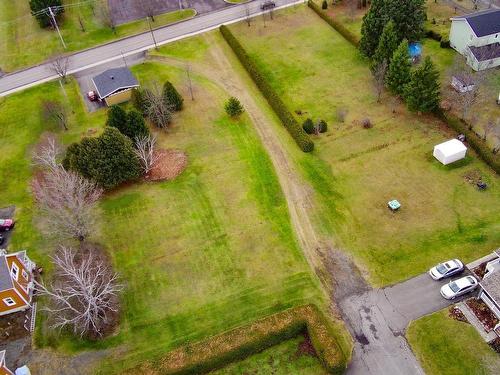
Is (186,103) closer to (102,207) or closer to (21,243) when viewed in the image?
(102,207)

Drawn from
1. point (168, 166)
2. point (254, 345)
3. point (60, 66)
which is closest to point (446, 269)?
point (254, 345)

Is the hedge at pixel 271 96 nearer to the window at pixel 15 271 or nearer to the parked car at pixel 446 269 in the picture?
the parked car at pixel 446 269

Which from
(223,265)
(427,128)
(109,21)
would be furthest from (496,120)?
(109,21)

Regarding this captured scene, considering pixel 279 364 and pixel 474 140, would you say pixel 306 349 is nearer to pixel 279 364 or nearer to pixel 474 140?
pixel 279 364

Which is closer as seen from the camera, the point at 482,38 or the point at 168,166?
the point at 168,166

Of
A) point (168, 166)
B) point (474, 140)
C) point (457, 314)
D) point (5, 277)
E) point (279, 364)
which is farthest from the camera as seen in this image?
point (168, 166)

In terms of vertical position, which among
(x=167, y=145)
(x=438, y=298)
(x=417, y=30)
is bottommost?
(x=438, y=298)

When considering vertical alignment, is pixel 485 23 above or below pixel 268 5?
above

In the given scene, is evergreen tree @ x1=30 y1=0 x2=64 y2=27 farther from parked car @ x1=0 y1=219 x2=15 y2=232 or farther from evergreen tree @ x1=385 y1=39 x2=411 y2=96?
evergreen tree @ x1=385 y1=39 x2=411 y2=96
